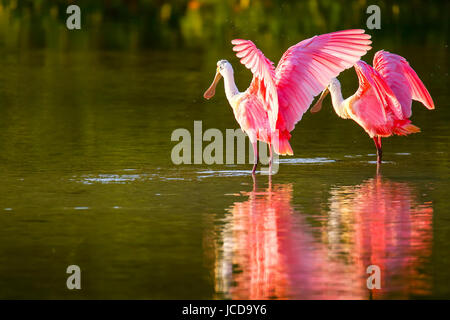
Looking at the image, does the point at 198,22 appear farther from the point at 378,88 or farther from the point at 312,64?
the point at 312,64

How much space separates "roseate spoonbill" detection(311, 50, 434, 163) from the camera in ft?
45.6

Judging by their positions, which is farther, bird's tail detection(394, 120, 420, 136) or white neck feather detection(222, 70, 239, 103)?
bird's tail detection(394, 120, 420, 136)

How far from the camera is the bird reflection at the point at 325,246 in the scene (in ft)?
27.8

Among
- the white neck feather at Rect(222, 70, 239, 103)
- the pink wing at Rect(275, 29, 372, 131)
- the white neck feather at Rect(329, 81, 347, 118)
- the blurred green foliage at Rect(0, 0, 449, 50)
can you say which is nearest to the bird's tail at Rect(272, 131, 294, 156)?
the pink wing at Rect(275, 29, 372, 131)

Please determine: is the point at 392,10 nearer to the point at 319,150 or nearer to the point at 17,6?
the point at 17,6

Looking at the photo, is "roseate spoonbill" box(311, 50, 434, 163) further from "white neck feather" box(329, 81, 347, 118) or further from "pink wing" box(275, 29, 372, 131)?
"pink wing" box(275, 29, 372, 131)

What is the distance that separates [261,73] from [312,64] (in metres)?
0.71

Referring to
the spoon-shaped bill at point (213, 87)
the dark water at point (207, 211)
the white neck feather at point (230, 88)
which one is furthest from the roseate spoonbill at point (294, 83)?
the spoon-shaped bill at point (213, 87)

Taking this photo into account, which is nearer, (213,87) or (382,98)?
(382,98)

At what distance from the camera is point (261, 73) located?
42.4 feet

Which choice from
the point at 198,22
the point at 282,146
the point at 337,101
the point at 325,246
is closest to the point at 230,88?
the point at 282,146

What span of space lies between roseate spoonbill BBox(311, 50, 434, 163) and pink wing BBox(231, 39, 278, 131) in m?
1.13

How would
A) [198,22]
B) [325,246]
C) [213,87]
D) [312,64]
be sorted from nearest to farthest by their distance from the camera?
1. [325,246]
2. [312,64]
3. [213,87]
4. [198,22]

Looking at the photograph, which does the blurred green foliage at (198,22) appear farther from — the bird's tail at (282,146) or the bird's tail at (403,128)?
the bird's tail at (282,146)
